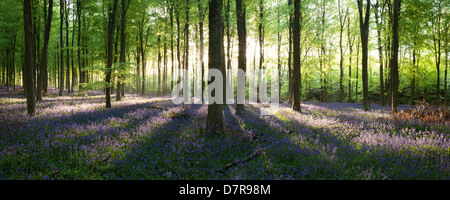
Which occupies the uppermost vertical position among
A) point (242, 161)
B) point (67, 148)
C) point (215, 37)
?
point (215, 37)

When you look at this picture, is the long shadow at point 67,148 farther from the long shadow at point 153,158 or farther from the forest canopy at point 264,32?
the forest canopy at point 264,32

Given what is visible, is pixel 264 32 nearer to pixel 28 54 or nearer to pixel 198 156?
pixel 28 54

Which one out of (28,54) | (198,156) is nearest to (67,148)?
(198,156)

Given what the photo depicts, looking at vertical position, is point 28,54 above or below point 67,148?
above

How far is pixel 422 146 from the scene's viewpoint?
4793mm

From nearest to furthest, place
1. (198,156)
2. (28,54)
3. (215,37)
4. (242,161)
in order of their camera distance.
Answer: (242,161) < (198,156) < (215,37) < (28,54)

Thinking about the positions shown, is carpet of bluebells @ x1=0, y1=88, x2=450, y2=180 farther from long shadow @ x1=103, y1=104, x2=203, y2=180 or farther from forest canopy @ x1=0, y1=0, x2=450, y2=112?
forest canopy @ x1=0, y1=0, x2=450, y2=112

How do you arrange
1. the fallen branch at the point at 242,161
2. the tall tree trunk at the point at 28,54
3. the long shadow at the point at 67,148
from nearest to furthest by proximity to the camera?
the long shadow at the point at 67,148 < the fallen branch at the point at 242,161 < the tall tree trunk at the point at 28,54

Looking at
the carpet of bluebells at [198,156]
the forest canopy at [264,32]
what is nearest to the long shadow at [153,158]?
the carpet of bluebells at [198,156]
